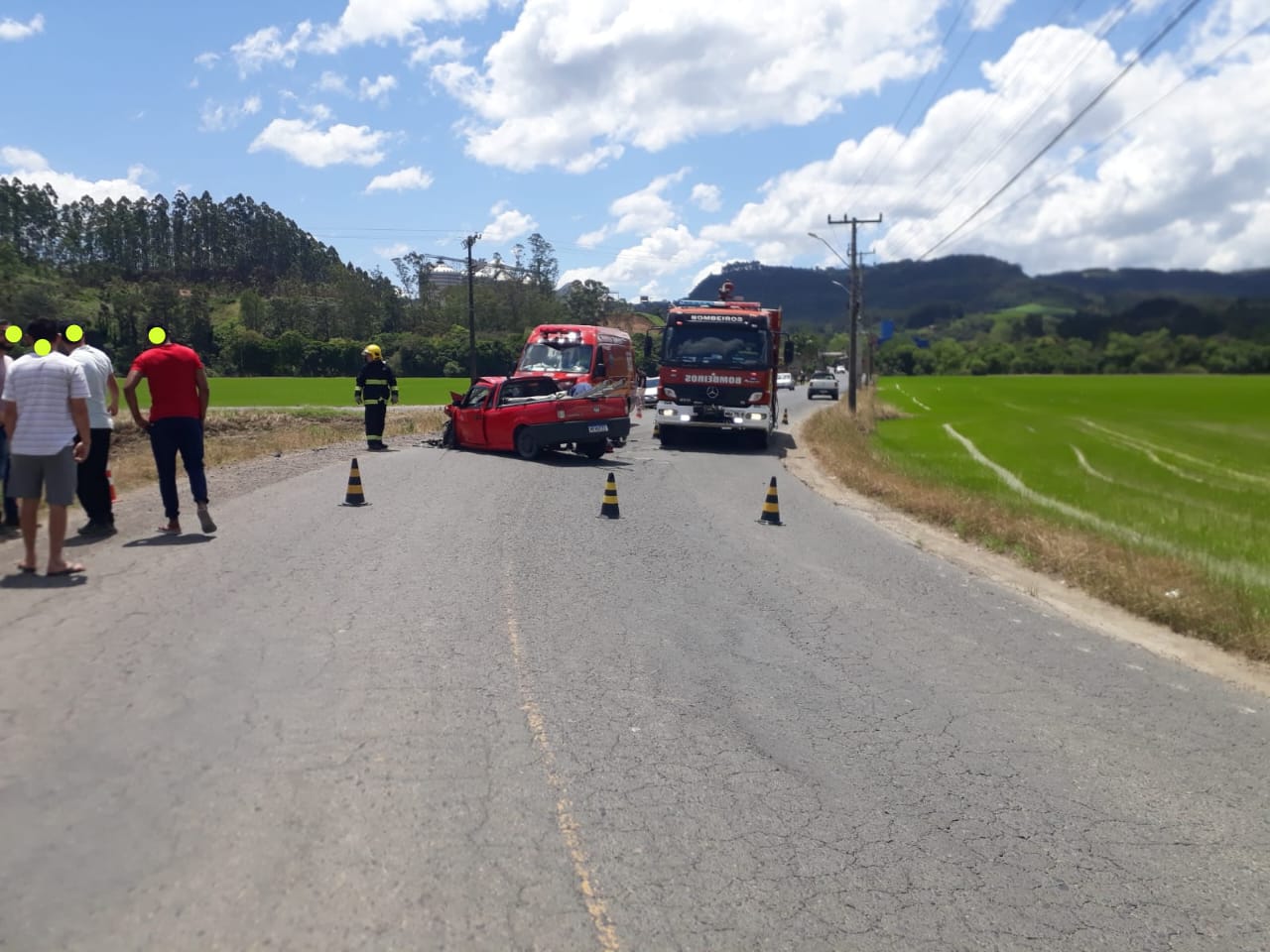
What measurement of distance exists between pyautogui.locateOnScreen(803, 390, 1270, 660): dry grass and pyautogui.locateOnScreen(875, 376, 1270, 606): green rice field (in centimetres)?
67

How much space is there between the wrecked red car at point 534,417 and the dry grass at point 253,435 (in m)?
3.81

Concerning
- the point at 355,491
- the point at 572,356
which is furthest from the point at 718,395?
the point at 355,491

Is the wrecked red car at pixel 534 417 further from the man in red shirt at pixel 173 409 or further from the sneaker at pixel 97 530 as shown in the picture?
the sneaker at pixel 97 530

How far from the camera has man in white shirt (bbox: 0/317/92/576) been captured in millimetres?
7953

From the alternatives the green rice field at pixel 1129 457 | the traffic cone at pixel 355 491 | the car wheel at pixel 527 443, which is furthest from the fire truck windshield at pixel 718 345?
the traffic cone at pixel 355 491

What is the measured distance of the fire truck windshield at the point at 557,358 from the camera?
2277 cm

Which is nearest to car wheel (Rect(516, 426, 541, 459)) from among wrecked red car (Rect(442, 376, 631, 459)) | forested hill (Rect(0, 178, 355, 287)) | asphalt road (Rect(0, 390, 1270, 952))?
wrecked red car (Rect(442, 376, 631, 459))

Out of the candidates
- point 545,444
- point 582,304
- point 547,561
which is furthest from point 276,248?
point 547,561

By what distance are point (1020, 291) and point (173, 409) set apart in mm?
9390

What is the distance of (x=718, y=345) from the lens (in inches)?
972

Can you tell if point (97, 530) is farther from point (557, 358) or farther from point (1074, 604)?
point (557, 358)

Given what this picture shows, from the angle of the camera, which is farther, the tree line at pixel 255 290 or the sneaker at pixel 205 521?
the tree line at pixel 255 290

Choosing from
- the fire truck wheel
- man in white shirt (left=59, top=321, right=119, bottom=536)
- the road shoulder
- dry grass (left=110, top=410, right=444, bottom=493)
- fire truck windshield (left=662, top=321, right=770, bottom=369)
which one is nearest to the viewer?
the road shoulder

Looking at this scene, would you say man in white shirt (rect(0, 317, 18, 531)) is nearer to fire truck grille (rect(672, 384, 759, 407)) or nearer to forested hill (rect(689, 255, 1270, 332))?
forested hill (rect(689, 255, 1270, 332))
